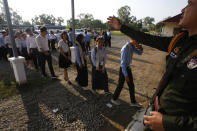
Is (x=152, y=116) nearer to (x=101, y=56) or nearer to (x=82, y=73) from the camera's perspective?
(x=101, y=56)

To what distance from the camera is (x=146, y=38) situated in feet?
4.98

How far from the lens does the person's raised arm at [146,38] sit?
1.46 metres

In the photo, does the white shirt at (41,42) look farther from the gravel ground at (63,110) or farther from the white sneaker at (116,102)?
the white sneaker at (116,102)

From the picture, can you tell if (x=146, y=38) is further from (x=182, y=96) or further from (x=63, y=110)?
(x=63, y=110)

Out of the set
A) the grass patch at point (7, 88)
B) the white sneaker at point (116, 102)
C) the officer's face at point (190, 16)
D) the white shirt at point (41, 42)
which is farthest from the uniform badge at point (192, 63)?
the white shirt at point (41, 42)

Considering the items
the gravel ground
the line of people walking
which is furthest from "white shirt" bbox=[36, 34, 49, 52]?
the gravel ground

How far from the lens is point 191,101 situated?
33.2 inches

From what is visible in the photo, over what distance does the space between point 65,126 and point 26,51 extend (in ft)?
19.1

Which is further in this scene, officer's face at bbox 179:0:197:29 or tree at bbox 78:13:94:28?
tree at bbox 78:13:94:28

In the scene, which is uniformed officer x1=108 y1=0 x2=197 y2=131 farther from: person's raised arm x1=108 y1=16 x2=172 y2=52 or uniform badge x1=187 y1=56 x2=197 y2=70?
person's raised arm x1=108 y1=16 x2=172 y2=52

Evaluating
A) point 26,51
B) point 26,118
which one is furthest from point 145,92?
point 26,51

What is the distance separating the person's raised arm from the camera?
4.81 ft

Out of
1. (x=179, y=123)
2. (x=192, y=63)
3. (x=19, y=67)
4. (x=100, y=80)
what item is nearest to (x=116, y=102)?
(x=100, y=80)

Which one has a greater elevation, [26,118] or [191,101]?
[191,101]
